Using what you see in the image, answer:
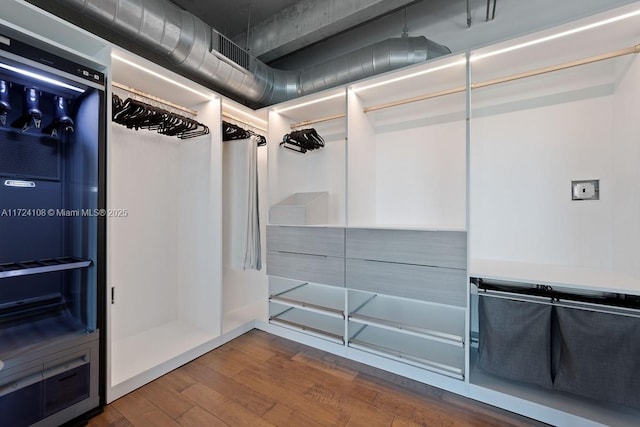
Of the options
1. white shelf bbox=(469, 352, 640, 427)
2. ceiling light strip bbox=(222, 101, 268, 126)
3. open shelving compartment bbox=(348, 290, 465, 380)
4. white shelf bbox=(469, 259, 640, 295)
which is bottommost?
white shelf bbox=(469, 352, 640, 427)

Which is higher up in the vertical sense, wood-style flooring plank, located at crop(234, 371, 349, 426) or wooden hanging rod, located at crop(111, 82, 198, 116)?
wooden hanging rod, located at crop(111, 82, 198, 116)

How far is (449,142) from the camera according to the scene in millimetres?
2416

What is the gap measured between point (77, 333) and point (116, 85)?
1.76 metres

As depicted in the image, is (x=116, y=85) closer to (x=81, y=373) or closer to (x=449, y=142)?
(x=81, y=373)

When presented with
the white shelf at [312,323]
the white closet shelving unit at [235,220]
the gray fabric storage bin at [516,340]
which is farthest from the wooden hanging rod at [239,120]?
the gray fabric storage bin at [516,340]

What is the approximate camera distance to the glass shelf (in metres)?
1.38

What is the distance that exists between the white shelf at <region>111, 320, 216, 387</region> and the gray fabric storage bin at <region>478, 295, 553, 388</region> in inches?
88.2

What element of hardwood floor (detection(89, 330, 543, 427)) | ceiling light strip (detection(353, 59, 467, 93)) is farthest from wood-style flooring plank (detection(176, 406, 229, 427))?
ceiling light strip (detection(353, 59, 467, 93))

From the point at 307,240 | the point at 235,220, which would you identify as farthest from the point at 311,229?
the point at 235,220

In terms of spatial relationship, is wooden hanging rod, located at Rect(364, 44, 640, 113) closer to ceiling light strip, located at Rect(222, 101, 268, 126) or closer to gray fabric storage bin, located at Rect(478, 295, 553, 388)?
ceiling light strip, located at Rect(222, 101, 268, 126)

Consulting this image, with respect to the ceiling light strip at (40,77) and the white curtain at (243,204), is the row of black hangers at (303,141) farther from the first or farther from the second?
the ceiling light strip at (40,77)

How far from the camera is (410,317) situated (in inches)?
95.5

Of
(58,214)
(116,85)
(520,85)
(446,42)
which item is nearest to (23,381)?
(58,214)

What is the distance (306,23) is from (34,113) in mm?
2223
